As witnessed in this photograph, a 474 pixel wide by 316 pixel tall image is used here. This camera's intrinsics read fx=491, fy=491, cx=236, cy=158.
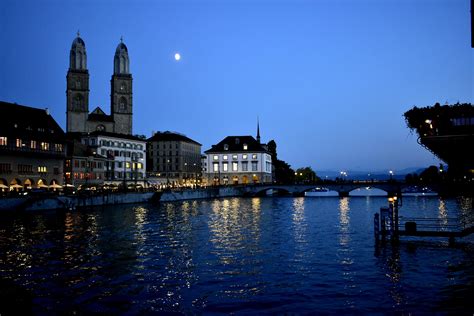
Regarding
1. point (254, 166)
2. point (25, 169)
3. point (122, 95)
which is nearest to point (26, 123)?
point (25, 169)

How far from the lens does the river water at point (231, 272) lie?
2111 cm

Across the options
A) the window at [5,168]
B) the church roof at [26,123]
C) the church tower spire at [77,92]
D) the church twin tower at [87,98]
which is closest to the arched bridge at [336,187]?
the church twin tower at [87,98]

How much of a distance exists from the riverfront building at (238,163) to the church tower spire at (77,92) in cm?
4431

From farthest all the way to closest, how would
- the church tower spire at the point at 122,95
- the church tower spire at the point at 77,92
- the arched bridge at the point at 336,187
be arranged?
the church tower spire at the point at 122,95 → the church tower spire at the point at 77,92 → the arched bridge at the point at 336,187

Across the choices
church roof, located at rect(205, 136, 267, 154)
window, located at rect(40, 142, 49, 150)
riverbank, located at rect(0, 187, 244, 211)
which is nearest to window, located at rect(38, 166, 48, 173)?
window, located at rect(40, 142, 49, 150)

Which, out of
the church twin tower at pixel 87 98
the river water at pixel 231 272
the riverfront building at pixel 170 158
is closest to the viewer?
the river water at pixel 231 272

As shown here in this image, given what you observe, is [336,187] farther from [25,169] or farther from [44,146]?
[25,169]

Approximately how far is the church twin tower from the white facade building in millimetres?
22715

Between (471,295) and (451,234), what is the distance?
14478 millimetres

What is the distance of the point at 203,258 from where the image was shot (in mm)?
32750

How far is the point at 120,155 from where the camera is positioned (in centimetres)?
14100

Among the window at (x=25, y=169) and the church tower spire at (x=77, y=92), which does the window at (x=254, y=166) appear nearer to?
the church tower spire at (x=77, y=92)

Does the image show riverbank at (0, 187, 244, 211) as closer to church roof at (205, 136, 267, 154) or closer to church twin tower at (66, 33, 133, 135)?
church roof at (205, 136, 267, 154)

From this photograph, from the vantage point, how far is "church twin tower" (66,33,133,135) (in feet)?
546
